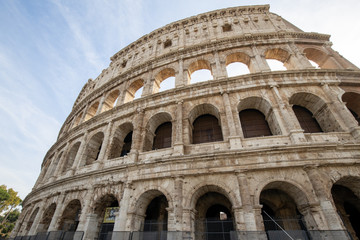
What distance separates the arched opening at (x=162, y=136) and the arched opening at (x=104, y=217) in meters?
3.83

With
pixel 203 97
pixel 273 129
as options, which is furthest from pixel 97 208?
pixel 273 129

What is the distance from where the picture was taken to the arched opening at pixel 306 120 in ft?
30.3

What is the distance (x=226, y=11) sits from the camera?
1543 centimetres

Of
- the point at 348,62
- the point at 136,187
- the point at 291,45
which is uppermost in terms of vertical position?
the point at 291,45

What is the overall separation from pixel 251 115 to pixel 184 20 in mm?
11692

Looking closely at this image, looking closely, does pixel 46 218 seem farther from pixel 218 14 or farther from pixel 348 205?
pixel 218 14

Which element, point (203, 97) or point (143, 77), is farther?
point (143, 77)

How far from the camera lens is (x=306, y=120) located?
955 centimetres

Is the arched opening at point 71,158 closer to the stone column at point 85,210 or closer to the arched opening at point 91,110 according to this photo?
the arched opening at point 91,110

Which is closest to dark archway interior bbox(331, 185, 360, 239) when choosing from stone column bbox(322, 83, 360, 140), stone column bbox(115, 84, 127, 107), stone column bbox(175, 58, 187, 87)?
stone column bbox(322, 83, 360, 140)

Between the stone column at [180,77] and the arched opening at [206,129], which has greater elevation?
the stone column at [180,77]

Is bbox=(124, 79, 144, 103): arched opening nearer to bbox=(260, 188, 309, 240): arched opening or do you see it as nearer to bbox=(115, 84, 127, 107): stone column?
bbox=(115, 84, 127, 107): stone column

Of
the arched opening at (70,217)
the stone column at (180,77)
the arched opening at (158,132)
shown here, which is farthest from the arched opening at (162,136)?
the arched opening at (70,217)

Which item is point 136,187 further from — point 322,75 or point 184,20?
point 184,20
